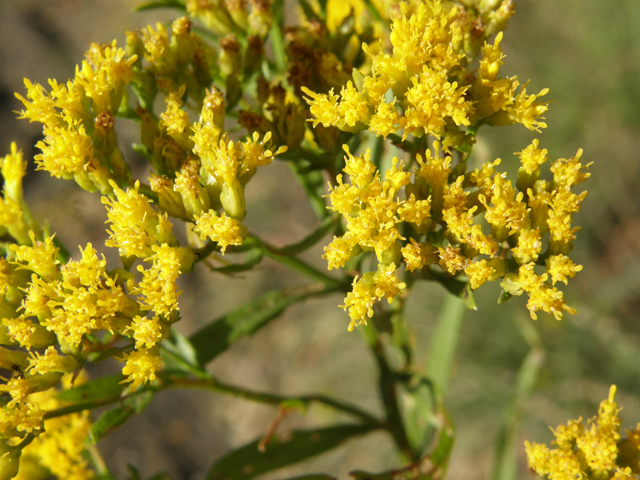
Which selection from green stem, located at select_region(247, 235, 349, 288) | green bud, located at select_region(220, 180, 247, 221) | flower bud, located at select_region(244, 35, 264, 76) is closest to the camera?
green bud, located at select_region(220, 180, 247, 221)

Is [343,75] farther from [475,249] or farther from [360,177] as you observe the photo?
[475,249]

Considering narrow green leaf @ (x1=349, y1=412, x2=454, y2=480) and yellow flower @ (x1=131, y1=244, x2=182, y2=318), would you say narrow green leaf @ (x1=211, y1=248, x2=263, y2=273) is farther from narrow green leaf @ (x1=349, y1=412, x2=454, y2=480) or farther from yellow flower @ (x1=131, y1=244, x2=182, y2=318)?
narrow green leaf @ (x1=349, y1=412, x2=454, y2=480)

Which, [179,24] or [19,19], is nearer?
[179,24]

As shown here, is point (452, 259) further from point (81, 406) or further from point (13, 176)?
point (13, 176)

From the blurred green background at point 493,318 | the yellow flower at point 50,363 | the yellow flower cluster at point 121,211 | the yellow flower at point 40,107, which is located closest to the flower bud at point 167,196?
the yellow flower cluster at point 121,211

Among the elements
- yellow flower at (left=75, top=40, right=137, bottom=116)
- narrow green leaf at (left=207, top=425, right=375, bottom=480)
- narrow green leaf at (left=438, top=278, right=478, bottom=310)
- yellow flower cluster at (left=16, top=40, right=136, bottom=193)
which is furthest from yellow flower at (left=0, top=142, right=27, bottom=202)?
narrow green leaf at (left=438, top=278, right=478, bottom=310)

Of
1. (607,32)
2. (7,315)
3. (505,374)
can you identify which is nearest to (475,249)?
(7,315)

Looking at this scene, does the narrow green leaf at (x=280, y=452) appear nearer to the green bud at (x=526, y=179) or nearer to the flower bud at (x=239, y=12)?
the green bud at (x=526, y=179)
